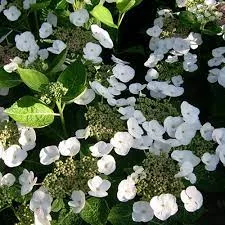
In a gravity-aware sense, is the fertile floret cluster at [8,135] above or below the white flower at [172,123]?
above

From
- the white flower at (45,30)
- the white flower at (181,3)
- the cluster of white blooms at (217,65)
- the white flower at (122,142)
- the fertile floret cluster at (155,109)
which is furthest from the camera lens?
the white flower at (181,3)

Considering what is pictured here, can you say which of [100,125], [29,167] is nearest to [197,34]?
[100,125]

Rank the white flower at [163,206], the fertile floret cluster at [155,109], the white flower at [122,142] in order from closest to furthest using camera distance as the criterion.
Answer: the white flower at [163,206] → the white flower at [122,142] → the fertile floret cluster at [155,109]

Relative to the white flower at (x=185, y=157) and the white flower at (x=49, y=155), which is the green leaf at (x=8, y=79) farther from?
the white flower at (x=185, y=157)

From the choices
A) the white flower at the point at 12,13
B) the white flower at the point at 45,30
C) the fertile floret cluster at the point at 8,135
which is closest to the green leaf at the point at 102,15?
the white flower at the point at 45,30

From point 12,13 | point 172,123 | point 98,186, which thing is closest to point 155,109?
point 172,123

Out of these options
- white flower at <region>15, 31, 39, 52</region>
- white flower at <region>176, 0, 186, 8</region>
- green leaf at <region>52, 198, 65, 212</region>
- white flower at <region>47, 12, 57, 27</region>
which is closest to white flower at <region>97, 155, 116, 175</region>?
green leaf at <region>52, 198, 65, 212</region>

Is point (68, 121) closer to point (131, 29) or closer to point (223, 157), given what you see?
point (223, 157)
